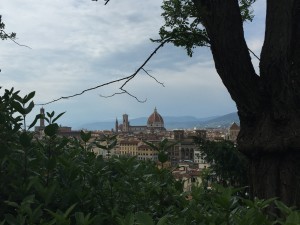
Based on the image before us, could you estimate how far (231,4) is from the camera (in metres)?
3.59

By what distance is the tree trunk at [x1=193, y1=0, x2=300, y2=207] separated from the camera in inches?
141

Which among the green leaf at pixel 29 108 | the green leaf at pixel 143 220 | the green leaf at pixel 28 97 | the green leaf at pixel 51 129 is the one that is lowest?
the green leaf at pixel 143 220

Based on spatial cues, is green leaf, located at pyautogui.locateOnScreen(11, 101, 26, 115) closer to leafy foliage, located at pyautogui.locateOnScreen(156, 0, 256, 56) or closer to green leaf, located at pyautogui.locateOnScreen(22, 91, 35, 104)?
green leaf, located at pyautogui.locateOnScreen(22, 91, 35, 104)

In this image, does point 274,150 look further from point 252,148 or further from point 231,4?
point 231,4

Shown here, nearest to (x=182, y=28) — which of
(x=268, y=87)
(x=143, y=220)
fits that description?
(x=268, y=87)

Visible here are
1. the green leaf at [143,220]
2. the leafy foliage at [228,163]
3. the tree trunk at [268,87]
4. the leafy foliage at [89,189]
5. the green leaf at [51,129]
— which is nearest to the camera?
the green leaf at [143,220]

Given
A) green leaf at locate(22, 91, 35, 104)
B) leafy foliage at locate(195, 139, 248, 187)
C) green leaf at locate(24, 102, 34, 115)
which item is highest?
green leaf at locate(22, 91, 35, 104)

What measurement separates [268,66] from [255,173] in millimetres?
969

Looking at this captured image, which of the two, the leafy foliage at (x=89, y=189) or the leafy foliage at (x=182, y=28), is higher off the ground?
the leafy foliage at (x=182, y=28)

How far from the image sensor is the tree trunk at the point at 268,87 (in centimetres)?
357

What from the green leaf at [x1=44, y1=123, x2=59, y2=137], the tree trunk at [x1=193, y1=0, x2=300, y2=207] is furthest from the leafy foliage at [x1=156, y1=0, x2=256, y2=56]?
the green leaf at [x1=44, y1=123, x2=59, y2=137]

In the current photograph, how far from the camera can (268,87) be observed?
144 inches

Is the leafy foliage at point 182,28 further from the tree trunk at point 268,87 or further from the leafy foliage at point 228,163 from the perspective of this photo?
the leafy foliage at point 228,163

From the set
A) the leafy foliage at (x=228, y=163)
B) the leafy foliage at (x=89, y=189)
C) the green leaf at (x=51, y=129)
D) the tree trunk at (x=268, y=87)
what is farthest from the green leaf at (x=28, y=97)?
the leafy foliage at (x=228, y=163)
